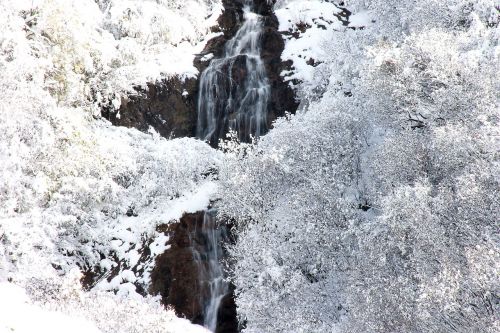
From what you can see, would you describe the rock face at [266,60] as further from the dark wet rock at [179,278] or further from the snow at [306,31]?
the dark wet rock at [179,278]

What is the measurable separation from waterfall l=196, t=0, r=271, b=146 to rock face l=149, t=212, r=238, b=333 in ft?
25.1

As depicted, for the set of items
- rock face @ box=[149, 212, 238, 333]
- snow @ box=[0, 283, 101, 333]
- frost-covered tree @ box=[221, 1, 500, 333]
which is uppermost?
frost-covered tree @ box=[221, 1, 500, 333]

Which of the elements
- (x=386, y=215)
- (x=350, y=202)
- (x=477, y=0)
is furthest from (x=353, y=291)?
(x=477, y=0)

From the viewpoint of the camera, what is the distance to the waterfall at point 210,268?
16789 mm

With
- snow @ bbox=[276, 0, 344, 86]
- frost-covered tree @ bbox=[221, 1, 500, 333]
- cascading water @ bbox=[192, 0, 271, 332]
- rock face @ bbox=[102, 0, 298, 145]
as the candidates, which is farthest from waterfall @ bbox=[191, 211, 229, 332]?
snow @ bbox=[276, 0, 344, 86]

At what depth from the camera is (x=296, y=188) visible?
15516mm

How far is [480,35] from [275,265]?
957 centimetres

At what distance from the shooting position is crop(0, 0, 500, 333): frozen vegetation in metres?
10.4

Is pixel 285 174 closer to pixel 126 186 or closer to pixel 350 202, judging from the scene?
pixel 350 202

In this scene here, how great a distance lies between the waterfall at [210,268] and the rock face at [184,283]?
102mm

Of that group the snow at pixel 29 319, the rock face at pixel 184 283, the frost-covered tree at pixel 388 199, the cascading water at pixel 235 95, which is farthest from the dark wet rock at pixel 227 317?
the cascading water at pixel 235 95

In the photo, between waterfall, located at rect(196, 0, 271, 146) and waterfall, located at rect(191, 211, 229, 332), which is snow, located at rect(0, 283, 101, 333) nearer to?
waterfall, located at rect(191, 211, 229, 332)

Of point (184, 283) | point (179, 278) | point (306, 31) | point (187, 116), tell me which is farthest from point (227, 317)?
point (306, 31)

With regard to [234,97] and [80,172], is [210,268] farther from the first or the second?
[234,97]
